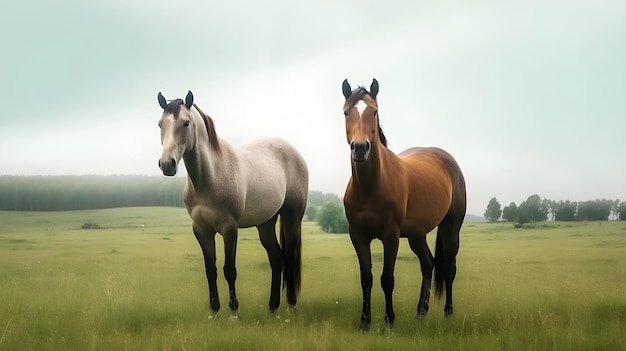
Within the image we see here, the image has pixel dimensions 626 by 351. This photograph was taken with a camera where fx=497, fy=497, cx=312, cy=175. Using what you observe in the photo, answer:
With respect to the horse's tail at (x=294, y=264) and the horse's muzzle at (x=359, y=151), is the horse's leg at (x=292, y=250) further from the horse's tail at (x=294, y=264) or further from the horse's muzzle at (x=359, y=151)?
the horse's muzzle at (x=359, y=151)

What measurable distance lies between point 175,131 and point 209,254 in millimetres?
1776

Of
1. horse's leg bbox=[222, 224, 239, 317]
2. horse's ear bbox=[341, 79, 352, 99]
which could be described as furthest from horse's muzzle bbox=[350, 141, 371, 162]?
horse's leg bbox=[222, 224, 239, 317]

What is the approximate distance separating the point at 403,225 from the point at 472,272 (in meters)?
9.11

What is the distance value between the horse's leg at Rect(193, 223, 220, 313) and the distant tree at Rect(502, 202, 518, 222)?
38.0 metres

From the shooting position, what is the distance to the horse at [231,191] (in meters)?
5.97

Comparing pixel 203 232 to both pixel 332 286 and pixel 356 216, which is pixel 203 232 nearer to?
pixel 356 216

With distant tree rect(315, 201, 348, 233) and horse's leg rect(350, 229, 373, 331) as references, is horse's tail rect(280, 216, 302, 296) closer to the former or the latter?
horse's leg rect(350, 229, 373, 331)

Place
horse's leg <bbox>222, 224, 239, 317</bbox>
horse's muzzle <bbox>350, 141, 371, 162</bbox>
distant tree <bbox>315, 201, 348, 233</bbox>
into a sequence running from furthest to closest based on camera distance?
distant tree <bbox>315, 201, 348, 233</bbox>
horse's leg <bbox>222, 224, 239, 317</bbox>
horse's muzzle <bbox>350, 141, 371, 162</bbox>

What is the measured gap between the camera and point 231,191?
6.44 m

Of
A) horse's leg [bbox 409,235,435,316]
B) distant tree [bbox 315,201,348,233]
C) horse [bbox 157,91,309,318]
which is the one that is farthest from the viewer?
distant tree [bbox 315,201,348,233]

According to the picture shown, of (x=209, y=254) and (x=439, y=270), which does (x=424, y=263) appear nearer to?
(x=439, y=270)

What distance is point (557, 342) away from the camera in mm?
5340

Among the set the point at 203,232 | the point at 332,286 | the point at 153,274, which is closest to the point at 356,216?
the point at 203,232

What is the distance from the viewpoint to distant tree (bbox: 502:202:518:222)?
135ft
